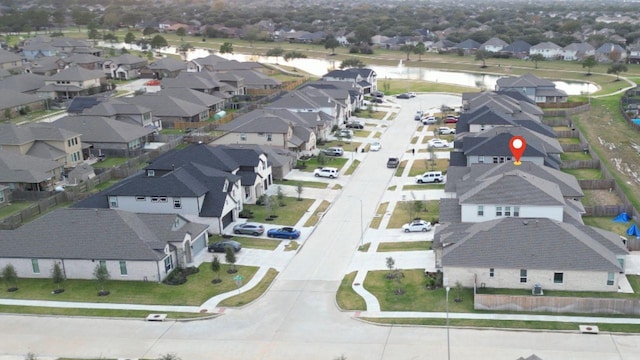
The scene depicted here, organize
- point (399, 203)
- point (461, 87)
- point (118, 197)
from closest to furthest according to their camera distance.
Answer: point (118, 197) → point (399, 203) → point (461, 87)

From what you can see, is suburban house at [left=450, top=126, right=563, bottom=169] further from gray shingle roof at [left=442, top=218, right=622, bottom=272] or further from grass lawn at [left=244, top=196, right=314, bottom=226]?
gray shingle roof at [left=442, top=218, right=622, bottom=272]

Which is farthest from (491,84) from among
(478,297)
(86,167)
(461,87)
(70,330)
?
(70,330)

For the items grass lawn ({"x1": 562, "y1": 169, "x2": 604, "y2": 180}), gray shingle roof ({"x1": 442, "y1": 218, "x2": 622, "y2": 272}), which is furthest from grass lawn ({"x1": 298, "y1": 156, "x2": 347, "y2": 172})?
gray shingle roof ({"x1": 442, "y1": 218, "x2": 622, "y2": 272})

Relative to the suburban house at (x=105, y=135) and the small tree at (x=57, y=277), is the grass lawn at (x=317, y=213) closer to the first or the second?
the small tree at (x=57, y=277)

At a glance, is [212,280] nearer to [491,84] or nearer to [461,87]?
[461,87]

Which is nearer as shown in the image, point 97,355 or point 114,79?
point 97,355
